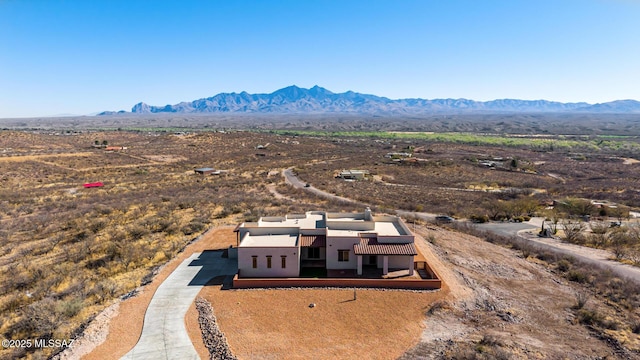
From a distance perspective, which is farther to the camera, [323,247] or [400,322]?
[323,247]

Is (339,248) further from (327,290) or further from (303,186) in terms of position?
(303,186)

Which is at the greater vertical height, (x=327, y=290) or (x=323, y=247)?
(x=323, y=247)

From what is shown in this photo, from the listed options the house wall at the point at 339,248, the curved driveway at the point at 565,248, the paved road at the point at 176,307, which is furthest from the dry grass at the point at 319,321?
the curved driveway at the point at 565,248

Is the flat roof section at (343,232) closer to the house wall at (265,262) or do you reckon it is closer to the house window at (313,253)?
the house window at (313,253)

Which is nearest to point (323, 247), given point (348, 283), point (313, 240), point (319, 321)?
point (313, 240)

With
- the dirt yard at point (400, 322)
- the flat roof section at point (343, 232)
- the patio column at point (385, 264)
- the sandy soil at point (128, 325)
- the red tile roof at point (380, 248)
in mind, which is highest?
the flat roof section at point (343, 232)

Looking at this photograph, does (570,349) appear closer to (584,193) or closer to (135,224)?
(135,224)

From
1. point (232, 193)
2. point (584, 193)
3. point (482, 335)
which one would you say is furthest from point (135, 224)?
point (584, 193)
